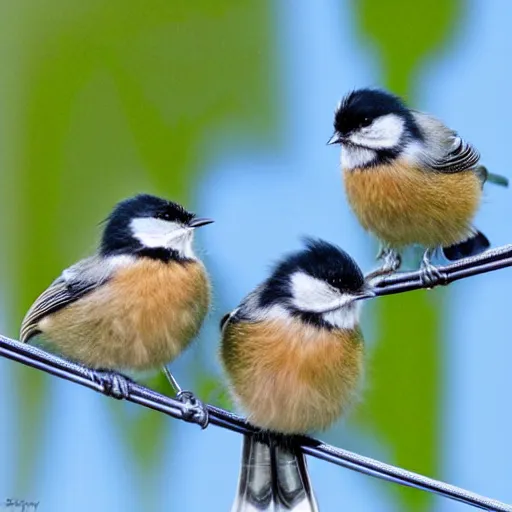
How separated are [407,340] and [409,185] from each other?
0.66ft

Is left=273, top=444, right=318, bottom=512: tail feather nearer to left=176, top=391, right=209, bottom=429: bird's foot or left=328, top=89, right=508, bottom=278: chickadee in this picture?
left=176, top=391, right=209, bottom=429: bird's foot

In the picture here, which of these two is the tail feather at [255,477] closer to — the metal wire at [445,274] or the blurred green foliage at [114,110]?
the blurred green foliage at [114,110]

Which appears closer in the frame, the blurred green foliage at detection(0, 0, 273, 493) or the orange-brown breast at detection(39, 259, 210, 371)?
the orange-brown breast at detection(39, 259, 210, 371)

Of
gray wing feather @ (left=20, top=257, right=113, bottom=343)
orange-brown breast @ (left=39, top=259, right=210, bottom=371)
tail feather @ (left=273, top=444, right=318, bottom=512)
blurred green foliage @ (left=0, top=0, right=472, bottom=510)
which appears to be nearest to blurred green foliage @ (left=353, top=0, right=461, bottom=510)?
blurred green foliage @ (left=0, top=0, right=472, bottom=510)

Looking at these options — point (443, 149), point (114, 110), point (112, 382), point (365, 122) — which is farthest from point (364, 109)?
point (112, 382)

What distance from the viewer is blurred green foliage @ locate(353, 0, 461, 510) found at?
1381 millimetres

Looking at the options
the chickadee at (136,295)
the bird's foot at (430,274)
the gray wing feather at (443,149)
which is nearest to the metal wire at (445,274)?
the bird's foot at (430,274)

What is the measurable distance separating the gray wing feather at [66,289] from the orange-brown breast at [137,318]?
0.4 inches

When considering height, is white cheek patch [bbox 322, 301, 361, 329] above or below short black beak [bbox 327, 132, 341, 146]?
below

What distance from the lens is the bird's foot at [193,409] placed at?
53.0 inches

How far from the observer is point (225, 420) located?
1.38 meters

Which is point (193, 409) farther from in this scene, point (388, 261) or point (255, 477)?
point (388, 261)

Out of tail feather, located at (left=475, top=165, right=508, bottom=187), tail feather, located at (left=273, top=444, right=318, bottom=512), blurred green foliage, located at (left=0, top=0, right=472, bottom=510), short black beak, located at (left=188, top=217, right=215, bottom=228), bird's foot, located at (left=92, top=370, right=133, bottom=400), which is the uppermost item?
blurred green foliage, located at (left=0, top=0, right=472, bottom=510)

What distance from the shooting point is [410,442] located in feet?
4.67
